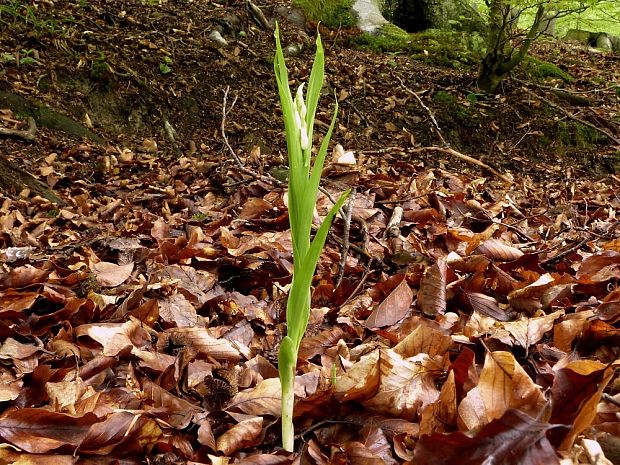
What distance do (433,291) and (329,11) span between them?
22.6 ft

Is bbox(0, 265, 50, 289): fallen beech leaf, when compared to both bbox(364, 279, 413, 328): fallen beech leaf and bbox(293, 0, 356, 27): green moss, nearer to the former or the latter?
bbox(364, 279, 413, 328): fallen beech leaf

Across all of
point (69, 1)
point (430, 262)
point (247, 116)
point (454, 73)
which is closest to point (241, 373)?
point (430, 262)

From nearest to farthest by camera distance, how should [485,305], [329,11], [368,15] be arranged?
[485,305]
[329,11]
[368,15]

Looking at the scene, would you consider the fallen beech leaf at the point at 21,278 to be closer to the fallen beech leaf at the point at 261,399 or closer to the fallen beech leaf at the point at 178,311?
the fallen beech leaf at the point at 178,311

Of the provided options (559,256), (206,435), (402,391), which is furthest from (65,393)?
(559,256)

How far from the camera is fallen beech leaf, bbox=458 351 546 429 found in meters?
1.02

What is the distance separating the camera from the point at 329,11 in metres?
7.76

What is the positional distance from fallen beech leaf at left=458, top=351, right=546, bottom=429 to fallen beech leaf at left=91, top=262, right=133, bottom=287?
4.76ft

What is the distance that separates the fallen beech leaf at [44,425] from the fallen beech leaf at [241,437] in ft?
0.97

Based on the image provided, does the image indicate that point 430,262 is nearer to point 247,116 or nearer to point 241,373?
point 241,373

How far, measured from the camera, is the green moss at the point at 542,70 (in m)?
6.50

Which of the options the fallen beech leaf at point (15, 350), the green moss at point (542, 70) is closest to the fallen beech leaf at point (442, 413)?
the fallen beech leaf at point (15, 350)

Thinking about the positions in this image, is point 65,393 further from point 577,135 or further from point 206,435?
point 577,135

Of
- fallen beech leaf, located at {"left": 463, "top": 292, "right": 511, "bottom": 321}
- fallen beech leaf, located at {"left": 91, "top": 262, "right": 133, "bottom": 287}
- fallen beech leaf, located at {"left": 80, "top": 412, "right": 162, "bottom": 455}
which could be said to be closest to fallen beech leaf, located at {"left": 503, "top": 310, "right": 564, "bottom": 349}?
fallen beech leaf, located at {"left": 463, "top": 292, "right": 511, "bottom": 321}
